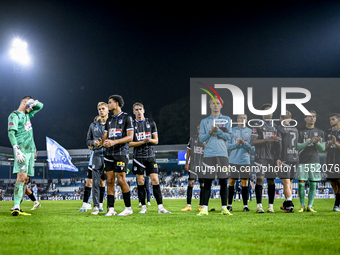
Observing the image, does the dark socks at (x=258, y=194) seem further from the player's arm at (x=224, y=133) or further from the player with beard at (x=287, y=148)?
the player's arm at (x=224, y=133)

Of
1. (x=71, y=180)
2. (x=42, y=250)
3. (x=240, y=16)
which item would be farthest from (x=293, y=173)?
(x=71, y=180)

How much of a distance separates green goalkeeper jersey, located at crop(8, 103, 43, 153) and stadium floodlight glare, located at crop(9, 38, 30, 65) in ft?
96.9

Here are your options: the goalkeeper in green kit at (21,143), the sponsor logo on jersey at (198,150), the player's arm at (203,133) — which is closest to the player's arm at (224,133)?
the player's arm at (203,133)

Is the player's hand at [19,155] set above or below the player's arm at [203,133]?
below

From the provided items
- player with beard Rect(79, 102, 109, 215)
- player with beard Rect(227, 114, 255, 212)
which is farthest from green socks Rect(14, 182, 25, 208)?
player with beard Rect(227, 114, 255, 212)

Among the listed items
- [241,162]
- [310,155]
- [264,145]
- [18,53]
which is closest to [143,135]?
[241,162]

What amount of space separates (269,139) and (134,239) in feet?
18.9

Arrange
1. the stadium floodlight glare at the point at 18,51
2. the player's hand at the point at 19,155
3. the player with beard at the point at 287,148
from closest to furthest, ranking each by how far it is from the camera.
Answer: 1. the player's hand at the point at 19,155
2. the player with beard at the point at 287,148
3. the stadium floodlight glare at the point at 18,51

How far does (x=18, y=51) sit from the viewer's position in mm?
33719

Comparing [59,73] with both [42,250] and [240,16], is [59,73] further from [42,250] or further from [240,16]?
[42,250]

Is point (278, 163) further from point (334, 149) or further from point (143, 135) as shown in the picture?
point (143, 135)

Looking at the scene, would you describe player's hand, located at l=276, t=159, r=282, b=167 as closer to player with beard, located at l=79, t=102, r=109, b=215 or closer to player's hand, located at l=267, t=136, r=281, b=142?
player's hand, located at l=267, t=136, r=281, b=142

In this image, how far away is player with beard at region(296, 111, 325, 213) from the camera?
9.08 meters

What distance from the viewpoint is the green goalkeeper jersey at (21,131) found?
7.20 m
